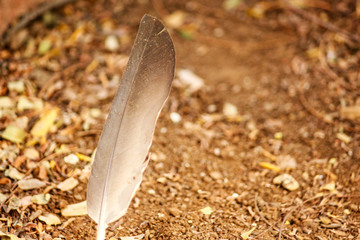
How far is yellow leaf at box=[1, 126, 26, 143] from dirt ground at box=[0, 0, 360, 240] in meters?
0.03

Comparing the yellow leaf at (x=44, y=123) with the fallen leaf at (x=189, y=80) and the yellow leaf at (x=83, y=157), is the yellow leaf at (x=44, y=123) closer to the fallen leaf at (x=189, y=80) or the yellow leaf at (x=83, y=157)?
the yellow leaf at (x=83, y=157)

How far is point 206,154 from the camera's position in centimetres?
204

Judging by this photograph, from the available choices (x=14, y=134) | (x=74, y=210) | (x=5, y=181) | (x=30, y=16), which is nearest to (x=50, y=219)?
(x=74, y=210)

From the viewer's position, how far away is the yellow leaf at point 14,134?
1.94 metres

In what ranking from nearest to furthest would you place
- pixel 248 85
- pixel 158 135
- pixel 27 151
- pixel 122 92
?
pixel 122 92
pixel 27 151
pixel 158 135
pixel 248 85

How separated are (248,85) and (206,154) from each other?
0.70m

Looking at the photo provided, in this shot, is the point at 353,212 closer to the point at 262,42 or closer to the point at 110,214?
the point at 110,214

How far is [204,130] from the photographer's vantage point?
220 centimetres

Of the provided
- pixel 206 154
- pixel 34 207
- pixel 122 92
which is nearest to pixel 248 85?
pixel 206 154

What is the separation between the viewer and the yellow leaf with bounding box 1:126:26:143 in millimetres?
1937

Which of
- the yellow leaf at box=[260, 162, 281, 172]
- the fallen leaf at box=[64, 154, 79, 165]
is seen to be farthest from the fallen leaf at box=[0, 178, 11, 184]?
the yellow leaf at box=[260, 162, 281, 172]

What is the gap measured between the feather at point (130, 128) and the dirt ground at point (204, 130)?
9.7 inches

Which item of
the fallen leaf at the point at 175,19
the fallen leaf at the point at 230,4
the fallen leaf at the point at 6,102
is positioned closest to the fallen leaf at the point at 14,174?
the fallen leaf at the point at 6,102

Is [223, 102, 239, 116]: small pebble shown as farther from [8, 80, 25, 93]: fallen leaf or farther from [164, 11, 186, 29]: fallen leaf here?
[8, 80, 25, 93]: fallen leaf
